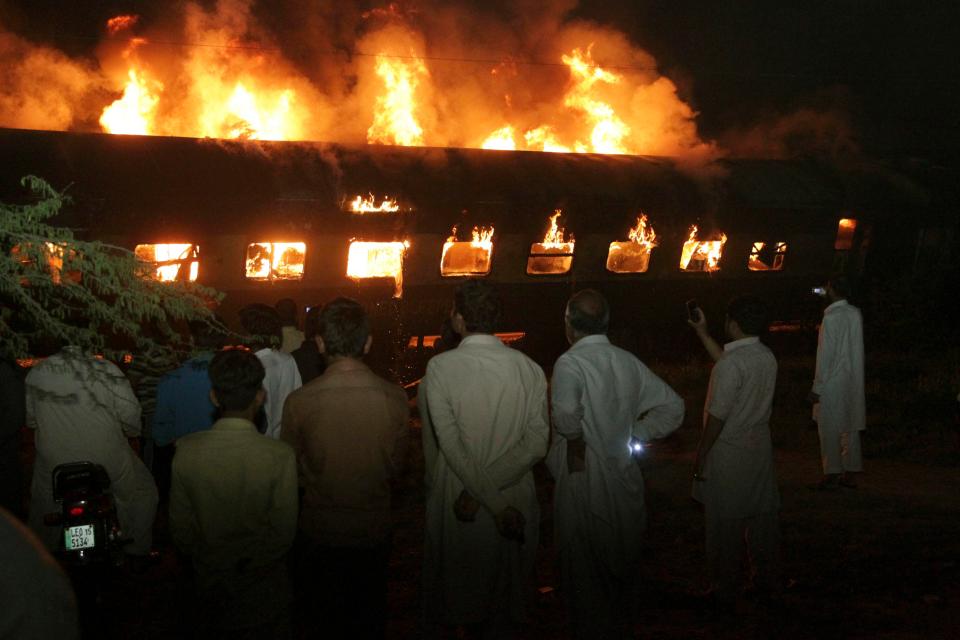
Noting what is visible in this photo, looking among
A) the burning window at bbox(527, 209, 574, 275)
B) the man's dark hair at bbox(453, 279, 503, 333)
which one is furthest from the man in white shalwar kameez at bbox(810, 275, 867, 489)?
the burning window at bbox(527, 209, 574, 275)

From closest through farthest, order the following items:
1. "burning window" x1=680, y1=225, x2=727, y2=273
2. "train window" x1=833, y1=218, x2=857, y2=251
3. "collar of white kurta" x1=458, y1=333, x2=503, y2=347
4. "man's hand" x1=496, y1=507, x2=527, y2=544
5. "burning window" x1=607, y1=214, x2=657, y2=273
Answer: "man's hand" x1=496, y1=507, x2=527, y2=544 → "collar of white kurta" x1=458, y1=333, x2=503, y2=347 → "burning window" x1=607, y1=214, x2=657, y2=273 → "burning window" x1=680, y1=225, x2=727, y2=273 → "train window" x1=833, y1=218, x2=857, y2=251

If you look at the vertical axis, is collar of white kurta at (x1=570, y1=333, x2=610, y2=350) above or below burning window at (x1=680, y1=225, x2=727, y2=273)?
below

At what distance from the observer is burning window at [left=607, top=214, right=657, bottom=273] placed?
12.9 m

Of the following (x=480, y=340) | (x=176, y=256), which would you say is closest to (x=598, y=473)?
(x=480, y=340)

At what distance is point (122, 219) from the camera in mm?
9102

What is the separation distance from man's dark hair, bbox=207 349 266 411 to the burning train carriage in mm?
5867

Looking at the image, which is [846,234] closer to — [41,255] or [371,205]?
[371,205]

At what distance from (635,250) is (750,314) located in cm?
846

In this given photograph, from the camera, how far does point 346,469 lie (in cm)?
358

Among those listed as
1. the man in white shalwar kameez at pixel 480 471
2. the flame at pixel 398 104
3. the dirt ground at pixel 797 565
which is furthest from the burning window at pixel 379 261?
the man in white shalwar kameez at pixel 480 471

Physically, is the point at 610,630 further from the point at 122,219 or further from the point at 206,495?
the point at 122,219

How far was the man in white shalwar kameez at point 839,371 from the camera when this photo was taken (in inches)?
267

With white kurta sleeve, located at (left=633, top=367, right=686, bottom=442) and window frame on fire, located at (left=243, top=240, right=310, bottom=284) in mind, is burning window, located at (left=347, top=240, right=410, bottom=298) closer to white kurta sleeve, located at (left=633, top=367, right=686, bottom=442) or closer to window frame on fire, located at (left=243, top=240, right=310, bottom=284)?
window frame on fire, located at (left=243, top=240, right=310, bottom=284)

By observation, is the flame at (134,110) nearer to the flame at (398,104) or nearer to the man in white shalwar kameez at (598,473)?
the flame at (398,104)
